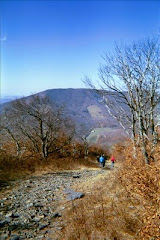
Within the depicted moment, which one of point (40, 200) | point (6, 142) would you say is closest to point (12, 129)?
point (6, 142)

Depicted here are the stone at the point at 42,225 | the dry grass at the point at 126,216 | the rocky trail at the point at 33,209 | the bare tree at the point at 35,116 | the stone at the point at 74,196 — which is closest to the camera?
the dry grass at the point at 126,216

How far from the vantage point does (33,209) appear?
6172mm

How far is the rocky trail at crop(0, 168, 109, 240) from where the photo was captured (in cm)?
469

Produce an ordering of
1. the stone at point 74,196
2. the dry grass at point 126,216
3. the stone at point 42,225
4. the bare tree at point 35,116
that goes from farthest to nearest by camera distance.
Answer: the bare tree at point 35,116, the stone at point 74,196, the stone at point 42,225, the dry grass at point 126,216

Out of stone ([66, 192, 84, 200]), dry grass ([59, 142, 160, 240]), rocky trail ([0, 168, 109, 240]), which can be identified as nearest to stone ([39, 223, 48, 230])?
rocky trail ([0, 168, 109, 240])

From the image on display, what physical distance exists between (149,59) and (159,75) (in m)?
0.98

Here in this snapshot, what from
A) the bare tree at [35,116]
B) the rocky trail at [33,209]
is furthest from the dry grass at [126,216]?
the bare tree at [35,116]

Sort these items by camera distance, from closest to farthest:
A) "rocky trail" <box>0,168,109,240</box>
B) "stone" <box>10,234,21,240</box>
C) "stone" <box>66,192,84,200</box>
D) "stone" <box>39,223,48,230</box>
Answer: "stone" <box>10,234,21,240</box> < "rocky trail" <box>0,168,109,240</box> < "stone" <box>39,223,48,230</box> < "stone" <box>66,192,84,200</box>

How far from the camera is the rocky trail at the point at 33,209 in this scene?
4.69m

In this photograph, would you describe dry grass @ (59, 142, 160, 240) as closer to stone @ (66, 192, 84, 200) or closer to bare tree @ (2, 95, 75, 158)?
stone @ (66, 192, 84, 200)

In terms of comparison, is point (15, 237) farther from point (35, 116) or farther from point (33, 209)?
point (35, 116)

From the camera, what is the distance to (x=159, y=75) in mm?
9227

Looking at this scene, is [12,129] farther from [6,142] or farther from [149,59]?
[149,59]

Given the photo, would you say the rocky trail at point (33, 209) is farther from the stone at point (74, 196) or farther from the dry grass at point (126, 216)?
the dry grass at point (126, 216)
